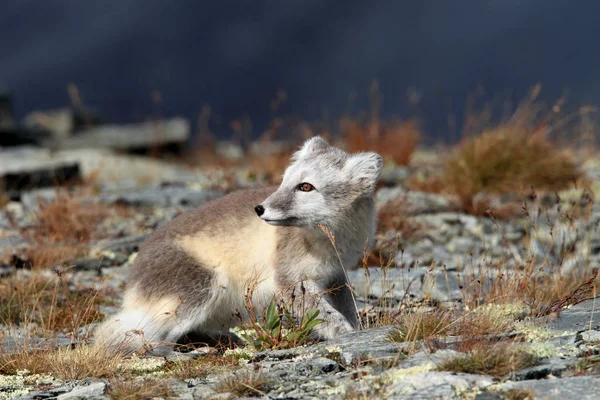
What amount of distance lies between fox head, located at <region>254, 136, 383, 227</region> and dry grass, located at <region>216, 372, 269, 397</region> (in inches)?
53.7

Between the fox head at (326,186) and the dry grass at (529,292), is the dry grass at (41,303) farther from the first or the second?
the dry grass at (529,292)

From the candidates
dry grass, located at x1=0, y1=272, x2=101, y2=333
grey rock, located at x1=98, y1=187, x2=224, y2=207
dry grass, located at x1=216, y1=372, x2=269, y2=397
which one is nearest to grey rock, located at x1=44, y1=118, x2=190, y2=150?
grey rock, located at x1=98, y1=187, x2=224, y2=207

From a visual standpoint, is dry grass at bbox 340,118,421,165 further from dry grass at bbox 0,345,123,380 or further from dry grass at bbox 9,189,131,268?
dry grass at bbox 0,345,123,380

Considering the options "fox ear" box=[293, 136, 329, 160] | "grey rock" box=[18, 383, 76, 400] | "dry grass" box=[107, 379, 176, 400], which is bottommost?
"grey rock" box=[18, 383, 76, 400]

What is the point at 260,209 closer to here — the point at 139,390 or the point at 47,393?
the point at 139,390

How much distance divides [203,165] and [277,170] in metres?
5.04

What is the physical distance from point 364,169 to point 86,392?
247 centimetres

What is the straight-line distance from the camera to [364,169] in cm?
511

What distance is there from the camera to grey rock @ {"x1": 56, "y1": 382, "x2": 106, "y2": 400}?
386 cm

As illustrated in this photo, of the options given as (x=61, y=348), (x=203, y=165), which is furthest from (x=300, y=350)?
(x=203, y=165)

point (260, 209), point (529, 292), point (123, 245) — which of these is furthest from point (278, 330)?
point (123, 245)

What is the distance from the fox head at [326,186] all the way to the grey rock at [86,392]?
1.70 meters

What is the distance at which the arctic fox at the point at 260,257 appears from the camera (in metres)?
A: 5.00

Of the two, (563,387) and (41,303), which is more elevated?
(563,387)
